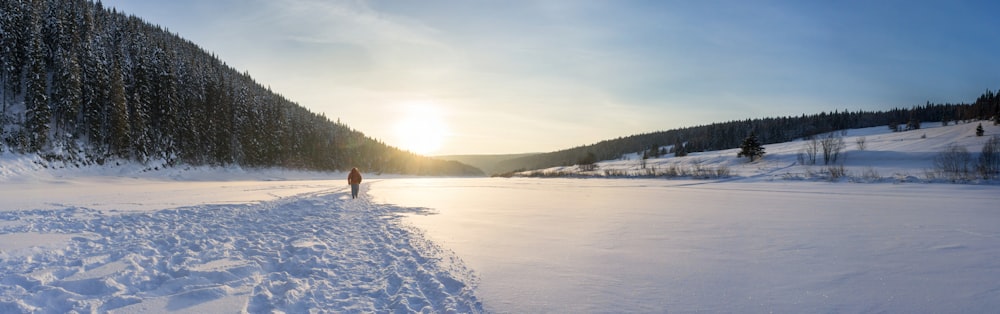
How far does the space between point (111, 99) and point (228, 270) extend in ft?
188

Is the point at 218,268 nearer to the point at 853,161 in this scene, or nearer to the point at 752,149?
the point at 853,161

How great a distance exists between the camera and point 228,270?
17.8ft

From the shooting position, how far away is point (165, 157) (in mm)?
Result: 49062

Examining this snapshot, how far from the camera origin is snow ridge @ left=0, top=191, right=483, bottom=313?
13.8ft

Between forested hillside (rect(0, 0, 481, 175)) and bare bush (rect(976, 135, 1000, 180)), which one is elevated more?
forested hillside (rect(0, 0, 481, 175))

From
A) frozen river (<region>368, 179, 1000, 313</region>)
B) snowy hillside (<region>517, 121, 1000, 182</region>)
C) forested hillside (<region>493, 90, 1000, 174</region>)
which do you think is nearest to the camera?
frozen river (<region>368, 179, 1000, 313</region>)

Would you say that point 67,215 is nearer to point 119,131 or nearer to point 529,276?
point 529,276

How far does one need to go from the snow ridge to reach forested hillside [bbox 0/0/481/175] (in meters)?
44.8

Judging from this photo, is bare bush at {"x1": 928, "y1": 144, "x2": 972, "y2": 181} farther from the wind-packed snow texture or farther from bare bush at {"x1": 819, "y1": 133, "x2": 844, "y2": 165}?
the wind-packed snow texture

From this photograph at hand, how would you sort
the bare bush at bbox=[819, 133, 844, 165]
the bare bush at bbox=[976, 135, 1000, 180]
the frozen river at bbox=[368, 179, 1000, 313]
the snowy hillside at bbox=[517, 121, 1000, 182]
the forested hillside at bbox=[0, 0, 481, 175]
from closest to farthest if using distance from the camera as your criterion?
the frozen river at bbox=[368, 179, 1000, 313] → the bare bush at bbox=[976, 135, 1000, 180] → the forested hillside at bbox=[0, 0, 481, 175] → the snowy hillside at bbox=[517, 121, 1000, 182] → the bare bush at bbox=[819, 133, 844, 165]

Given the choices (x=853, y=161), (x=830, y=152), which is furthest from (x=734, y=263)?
(x=830, y=152)

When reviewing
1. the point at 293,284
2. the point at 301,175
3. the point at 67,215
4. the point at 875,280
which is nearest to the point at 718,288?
the point at 875,280

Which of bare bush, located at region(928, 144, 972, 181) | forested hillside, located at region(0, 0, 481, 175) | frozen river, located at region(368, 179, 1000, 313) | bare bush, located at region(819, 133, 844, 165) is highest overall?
forested hillside, located at region(0, 0, 481, 175)

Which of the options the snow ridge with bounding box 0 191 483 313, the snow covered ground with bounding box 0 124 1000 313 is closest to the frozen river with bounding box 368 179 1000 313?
the snow covered ground with bounding box 0 124 1000 313
